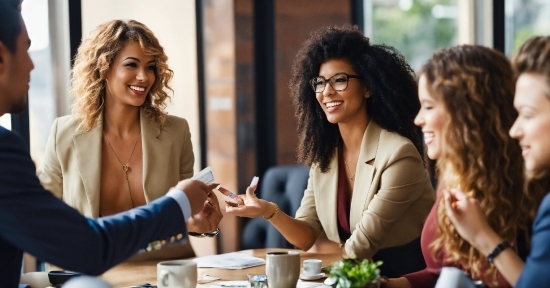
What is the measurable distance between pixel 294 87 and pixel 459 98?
1.27 metres

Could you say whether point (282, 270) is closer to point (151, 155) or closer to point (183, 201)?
point (183, 201)

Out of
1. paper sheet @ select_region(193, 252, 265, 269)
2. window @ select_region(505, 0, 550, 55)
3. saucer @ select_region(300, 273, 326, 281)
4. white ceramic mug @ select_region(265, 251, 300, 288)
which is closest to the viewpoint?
white ceramic mug @ select_region(265, 251, 300, 288)

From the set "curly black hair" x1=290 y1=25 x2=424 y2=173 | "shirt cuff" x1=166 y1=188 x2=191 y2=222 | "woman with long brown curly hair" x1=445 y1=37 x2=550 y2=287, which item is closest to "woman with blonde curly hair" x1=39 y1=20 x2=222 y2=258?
"curly black hair" x1=290 y1=25 x2=424 y2=173

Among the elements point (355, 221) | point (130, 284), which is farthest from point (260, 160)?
point (130, 284)

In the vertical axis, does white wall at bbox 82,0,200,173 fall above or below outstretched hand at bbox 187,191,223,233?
above

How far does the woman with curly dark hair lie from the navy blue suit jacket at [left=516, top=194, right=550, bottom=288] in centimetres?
108

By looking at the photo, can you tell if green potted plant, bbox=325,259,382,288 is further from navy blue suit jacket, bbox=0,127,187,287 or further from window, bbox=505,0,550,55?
window, bbox=505,0,550,55

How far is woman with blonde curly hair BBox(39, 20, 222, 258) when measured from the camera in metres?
2.75

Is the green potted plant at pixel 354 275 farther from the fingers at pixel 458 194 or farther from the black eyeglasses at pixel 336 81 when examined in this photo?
the black eyeglasses at pixel 336 81

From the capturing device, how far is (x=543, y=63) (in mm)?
1448

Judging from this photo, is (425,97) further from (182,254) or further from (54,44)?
(54,44)

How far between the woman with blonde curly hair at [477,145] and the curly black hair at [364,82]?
893 mm

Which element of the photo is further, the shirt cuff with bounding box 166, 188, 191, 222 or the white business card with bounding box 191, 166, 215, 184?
the white business card with bounding box 191, 166, 215, 184

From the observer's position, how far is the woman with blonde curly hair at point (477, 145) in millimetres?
1587
